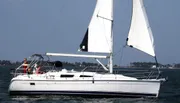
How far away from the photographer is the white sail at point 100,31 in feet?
115

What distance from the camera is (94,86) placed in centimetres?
3369

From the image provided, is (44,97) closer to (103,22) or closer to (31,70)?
(31,70)

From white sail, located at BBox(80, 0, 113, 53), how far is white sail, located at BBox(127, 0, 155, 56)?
1.70 meters

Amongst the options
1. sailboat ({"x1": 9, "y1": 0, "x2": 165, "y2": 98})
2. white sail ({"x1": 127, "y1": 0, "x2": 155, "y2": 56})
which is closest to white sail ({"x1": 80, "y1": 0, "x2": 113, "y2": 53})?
sailboat ({"x1": 9, "y1": 0, "x2": 165, "y2": 98})

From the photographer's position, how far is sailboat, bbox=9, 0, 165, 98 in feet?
110

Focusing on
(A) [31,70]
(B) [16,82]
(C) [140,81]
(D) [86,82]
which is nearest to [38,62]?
(A) [31,70]

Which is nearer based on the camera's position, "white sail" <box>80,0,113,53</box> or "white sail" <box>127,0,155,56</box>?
"white sail" <box>127,0,155,56</box>

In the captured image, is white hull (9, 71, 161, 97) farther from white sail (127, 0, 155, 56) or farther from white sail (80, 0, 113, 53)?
white sail (80, 0, 113, 53)

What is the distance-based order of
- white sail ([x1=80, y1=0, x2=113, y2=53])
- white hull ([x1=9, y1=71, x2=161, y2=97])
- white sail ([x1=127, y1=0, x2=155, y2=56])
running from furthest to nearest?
white sail ([x1=80, y1=0, x2=113, y2=53]), white sail ([x1=127, y1=0, x2=155, y2=56]), white hull ([x1=9, y1=71, x2=161, y2=97])

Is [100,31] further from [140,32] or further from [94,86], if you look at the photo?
[94,86]

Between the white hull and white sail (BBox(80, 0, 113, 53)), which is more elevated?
white sail (BBox(80, 0, 113, 53))

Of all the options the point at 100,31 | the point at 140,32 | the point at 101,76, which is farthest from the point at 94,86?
the point at 140,32

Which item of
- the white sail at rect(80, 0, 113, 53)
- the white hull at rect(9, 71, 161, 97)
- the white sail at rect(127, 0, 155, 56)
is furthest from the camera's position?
the white sail at rect(80, 0, 113, 53)

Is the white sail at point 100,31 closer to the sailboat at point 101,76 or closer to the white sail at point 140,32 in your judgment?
the sailboat at point 101,76
